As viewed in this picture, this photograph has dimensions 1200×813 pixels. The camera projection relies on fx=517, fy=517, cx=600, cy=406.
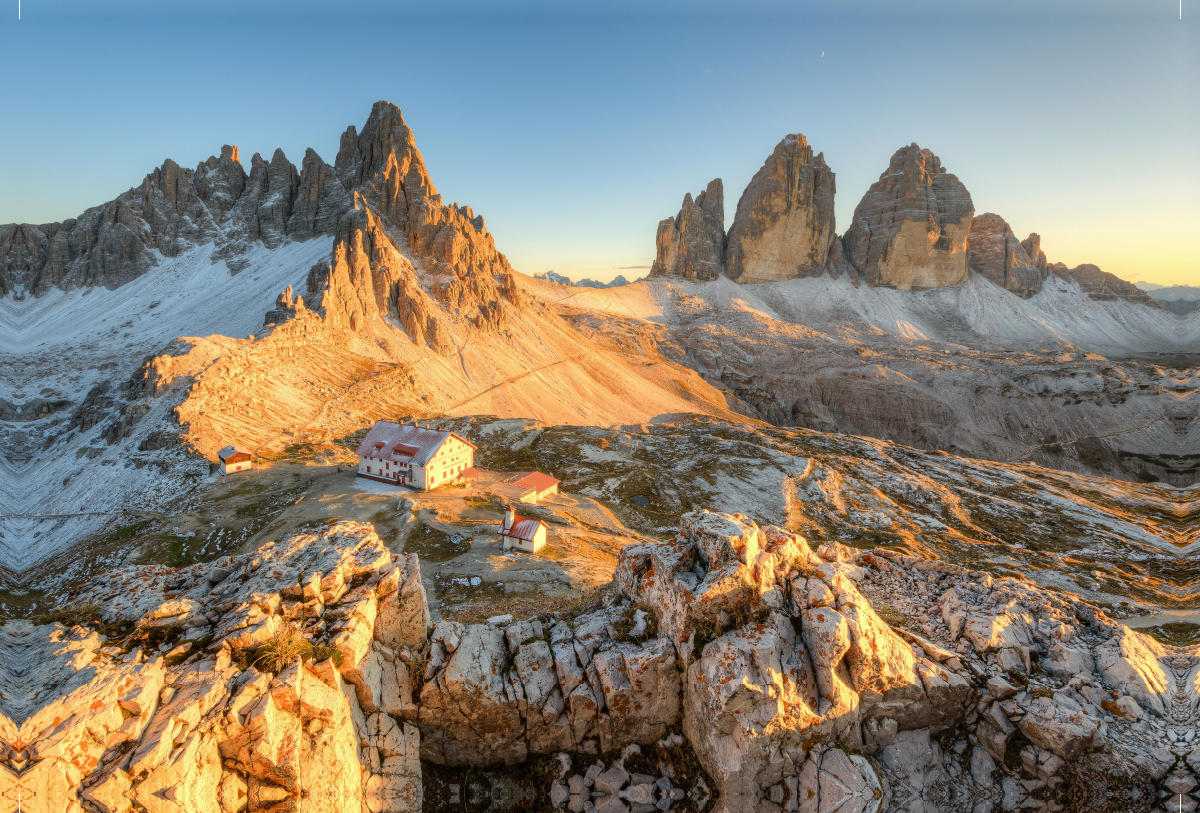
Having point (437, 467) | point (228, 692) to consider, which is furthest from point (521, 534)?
point (228, 692)

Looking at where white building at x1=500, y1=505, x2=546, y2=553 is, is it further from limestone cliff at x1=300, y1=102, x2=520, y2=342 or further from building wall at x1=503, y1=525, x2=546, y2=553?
limestone cliff at x1=300, y1=102, x2=520, y2=342

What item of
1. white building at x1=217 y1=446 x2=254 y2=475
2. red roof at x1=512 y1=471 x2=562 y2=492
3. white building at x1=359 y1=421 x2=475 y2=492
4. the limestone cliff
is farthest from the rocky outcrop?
the limestone cliff

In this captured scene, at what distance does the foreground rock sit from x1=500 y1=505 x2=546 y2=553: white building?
18817 millimetres

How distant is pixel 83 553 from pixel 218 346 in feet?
131

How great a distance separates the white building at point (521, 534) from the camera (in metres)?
36.4

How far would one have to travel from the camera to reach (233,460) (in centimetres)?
5188

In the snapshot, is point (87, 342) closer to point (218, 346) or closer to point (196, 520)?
point (218, 346)

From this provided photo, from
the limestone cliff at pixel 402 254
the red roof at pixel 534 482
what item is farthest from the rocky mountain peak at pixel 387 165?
the red roof at pixel 534 482


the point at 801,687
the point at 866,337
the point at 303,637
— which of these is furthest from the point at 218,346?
the point at 866,337

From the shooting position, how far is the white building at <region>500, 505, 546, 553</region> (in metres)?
36.4

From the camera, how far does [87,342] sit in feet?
344

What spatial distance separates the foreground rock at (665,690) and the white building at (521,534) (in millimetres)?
18817

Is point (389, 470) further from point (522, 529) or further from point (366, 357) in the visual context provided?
point (366, 357)

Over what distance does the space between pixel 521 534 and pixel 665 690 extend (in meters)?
22.0
